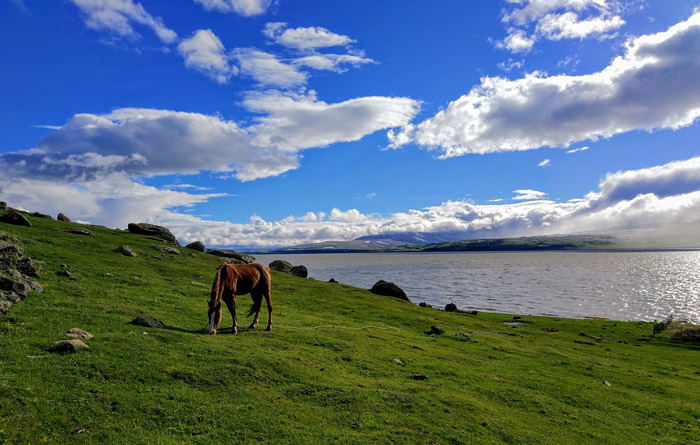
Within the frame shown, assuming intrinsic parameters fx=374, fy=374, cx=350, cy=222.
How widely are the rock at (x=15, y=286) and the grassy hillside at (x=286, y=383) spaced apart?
1.46 feet

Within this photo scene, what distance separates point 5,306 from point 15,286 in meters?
2.67

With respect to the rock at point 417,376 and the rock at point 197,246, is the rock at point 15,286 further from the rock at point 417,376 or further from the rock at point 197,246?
the rock at point 197,246

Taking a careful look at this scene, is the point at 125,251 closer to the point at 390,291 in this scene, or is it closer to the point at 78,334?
the point at 78,334

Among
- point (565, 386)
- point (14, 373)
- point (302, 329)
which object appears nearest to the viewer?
point (14, 373)

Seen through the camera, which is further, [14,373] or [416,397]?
[416,397]

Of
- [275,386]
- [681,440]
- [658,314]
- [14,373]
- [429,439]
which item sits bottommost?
[658,314]

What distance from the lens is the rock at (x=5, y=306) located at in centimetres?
1491

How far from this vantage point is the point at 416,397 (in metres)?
14.7

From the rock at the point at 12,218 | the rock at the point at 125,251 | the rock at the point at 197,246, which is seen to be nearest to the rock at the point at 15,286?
the rock at the point at 125,251

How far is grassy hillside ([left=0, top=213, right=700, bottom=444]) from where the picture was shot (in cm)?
1023

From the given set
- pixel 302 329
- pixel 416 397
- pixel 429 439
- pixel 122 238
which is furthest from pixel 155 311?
pixel 122 238

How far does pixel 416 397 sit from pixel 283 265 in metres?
63.4

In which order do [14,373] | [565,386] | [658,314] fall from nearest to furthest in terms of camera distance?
1. [14,373]
2. [565,386]
3. [658,314]

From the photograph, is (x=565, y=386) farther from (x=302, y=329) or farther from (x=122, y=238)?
(x=122, y=238)
